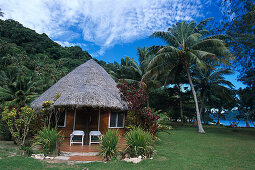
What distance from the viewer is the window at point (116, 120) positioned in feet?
34.1

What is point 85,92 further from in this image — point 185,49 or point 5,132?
point 185,49

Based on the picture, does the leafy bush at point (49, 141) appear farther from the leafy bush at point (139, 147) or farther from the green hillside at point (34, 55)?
the green hillside at point (34, 55)

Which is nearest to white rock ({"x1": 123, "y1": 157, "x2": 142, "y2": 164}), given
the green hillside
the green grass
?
the green grass

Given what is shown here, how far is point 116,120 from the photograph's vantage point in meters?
10.5

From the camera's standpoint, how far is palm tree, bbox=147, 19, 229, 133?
12809mm

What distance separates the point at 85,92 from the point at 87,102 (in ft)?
2.01

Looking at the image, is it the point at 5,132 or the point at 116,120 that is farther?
the point at 116,120

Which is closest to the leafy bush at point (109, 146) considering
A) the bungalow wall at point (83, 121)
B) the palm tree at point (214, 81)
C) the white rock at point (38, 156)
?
the white rock at point (38, 156)

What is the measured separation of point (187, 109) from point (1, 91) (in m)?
19.4

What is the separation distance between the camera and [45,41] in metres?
40.5

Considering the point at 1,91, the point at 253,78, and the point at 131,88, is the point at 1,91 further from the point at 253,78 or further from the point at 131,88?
the point at 253,78

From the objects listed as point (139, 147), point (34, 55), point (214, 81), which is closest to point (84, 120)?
point (139, 147)

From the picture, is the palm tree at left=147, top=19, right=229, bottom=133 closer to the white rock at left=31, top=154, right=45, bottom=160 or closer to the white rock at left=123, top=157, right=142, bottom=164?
the white rock at left=123, top=157, right=142, bottom=164

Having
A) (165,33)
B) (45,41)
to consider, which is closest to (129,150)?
(165,33)
